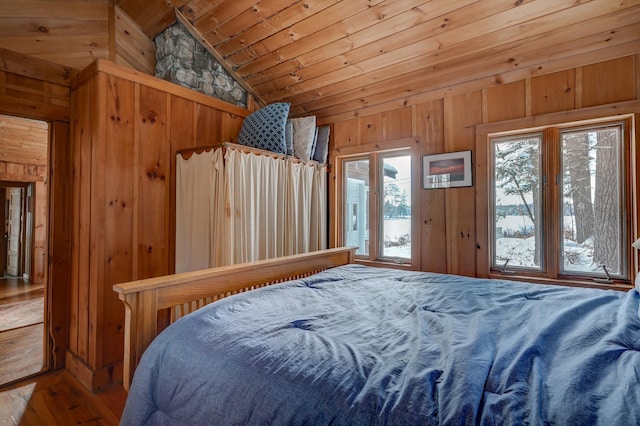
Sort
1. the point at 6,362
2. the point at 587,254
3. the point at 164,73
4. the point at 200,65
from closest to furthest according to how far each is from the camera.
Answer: the point at 587,254, the point at 6,362, the point at 164,73, the point at 200,65

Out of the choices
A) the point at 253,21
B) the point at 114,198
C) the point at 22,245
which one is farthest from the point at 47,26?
the point at 22,245

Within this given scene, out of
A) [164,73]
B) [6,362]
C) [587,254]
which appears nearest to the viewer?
[587,254]

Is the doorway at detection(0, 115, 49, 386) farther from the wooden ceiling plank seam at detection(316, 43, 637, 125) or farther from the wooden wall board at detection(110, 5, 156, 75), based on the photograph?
the wooden ceiling plank seam at detection(316, 43, 637, 125)

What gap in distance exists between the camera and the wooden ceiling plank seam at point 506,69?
2092 millimetres

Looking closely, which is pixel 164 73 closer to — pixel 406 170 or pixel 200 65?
pixel 200 65

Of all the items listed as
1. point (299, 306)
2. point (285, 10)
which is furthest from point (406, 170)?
point (299, 306)

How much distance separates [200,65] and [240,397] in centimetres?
304

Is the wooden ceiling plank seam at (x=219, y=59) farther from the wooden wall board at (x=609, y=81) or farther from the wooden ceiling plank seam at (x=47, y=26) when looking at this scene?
the wooden wall board at (x=609, y=81)

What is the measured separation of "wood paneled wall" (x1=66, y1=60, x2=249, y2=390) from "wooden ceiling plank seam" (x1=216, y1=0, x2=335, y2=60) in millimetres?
741

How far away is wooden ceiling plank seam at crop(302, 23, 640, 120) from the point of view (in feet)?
6.86

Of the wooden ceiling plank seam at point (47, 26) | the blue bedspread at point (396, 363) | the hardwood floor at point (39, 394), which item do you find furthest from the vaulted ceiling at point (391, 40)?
the hardwood floor at point (39, 394)

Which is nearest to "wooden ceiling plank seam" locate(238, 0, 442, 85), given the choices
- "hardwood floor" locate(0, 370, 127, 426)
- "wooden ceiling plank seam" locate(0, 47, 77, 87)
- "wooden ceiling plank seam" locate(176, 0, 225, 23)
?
"wooden ceiling plank seam" locate(176, 0, 225, 23)

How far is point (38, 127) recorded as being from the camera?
4.52 m

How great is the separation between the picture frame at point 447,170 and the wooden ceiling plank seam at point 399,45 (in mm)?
869
